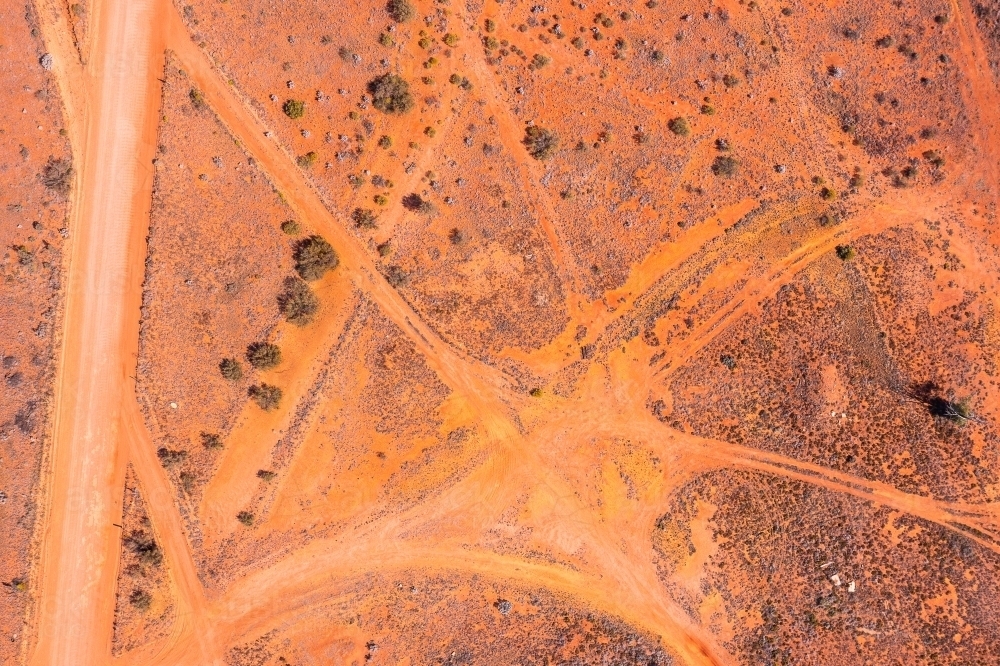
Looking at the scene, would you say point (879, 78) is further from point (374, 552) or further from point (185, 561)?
point (185, 561)

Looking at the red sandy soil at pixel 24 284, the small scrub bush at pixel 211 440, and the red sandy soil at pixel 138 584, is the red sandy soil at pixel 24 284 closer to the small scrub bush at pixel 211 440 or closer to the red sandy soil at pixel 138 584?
the red sandy soil at pixel 138 584

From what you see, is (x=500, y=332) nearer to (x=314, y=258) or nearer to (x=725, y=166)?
(x=314, y=258)

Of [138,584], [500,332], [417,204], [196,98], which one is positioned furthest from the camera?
[500,332]

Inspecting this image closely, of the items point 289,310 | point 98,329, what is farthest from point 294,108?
point 98,329

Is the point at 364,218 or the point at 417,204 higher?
the point at 364,218

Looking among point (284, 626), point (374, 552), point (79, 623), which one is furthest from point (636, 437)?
point (79, 623)

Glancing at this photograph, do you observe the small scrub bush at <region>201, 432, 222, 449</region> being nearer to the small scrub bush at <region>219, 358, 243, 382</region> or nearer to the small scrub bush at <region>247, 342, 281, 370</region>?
the small scrub bush at <region>219, 358, 243, 382</region>

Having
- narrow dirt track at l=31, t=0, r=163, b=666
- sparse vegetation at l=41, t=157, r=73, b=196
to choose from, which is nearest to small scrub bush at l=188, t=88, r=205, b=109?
narrow dirt track at l=31, t=0, r=163, b=666
